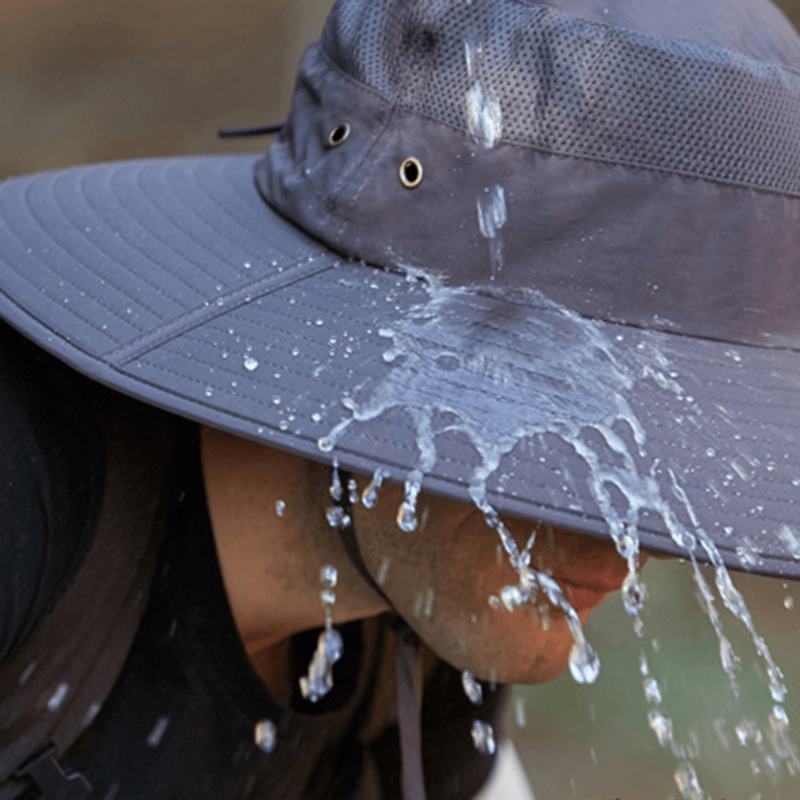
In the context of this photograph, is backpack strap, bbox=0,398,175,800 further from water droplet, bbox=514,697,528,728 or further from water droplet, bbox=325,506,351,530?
water droplet, bbox=514,697,528,728

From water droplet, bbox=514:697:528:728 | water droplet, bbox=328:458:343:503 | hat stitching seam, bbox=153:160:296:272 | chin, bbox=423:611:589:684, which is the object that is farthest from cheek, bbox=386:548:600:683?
water droplet, bbox=514:697:528:728

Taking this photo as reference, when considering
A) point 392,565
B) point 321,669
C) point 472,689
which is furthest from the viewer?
point 472,689

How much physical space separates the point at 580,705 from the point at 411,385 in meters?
2.70

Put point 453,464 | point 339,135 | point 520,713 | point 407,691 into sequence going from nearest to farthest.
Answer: point 453,464
point 339,135
point 407,691
point 520,713

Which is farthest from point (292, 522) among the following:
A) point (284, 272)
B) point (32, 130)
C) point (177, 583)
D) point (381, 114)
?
point (32, 130)

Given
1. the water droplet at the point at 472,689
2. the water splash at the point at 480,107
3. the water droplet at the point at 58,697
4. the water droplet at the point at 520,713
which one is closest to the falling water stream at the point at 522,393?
the water splash at the point at 480,107

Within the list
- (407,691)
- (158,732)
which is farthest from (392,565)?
(158,732)

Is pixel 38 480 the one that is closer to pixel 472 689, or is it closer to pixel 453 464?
pixel 453 464

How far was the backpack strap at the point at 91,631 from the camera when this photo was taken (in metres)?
1.43

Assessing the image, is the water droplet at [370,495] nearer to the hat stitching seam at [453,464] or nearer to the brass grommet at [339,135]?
the hat stitching seam at [453,464]

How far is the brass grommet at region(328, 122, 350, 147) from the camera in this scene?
1.42 meters

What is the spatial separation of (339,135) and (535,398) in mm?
359

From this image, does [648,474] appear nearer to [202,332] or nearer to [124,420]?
[202,332]

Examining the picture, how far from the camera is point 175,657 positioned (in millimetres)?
1550
